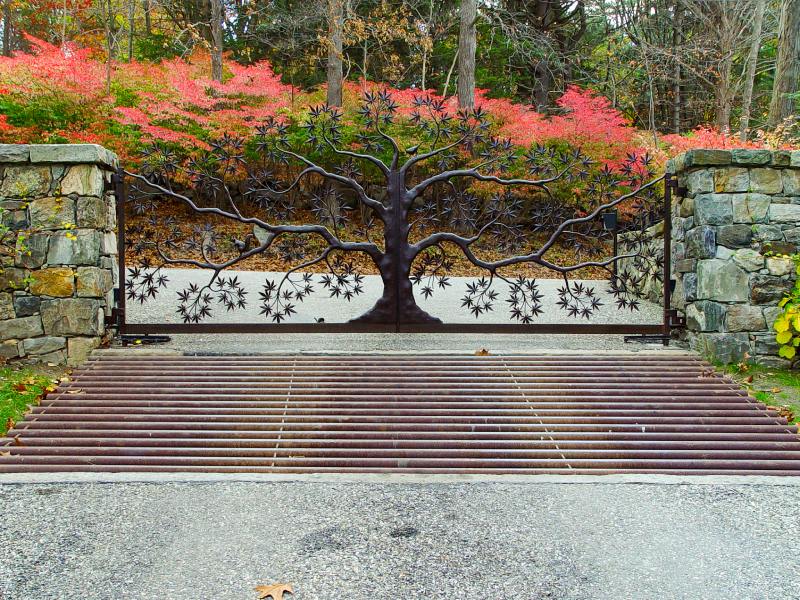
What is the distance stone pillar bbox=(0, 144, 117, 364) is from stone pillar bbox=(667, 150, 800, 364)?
15.2 ft

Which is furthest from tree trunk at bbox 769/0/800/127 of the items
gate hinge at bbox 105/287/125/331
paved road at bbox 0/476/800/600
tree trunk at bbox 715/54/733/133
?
gate hinge at bbox 105/287/125/331

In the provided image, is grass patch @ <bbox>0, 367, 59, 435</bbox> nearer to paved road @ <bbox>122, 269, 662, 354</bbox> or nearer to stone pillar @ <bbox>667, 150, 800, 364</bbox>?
paved road @ <bbox>122, 269, 662, 354</bbox>

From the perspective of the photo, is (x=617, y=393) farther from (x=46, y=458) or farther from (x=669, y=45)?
(x=669, y=45)

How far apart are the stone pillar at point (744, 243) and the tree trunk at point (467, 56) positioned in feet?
25.0

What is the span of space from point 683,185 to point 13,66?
10243 mm

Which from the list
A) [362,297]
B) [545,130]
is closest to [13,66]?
[362,297]

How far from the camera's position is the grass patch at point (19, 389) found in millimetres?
4225

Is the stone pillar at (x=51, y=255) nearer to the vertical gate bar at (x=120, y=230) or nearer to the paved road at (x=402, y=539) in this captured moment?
the vertical gate bar at (x=120, y=230)

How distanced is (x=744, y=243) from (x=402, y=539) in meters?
3.84

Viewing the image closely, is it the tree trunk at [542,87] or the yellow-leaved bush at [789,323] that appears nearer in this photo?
the yellow-leaved bush at [789,323]

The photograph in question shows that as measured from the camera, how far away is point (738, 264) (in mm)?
5242

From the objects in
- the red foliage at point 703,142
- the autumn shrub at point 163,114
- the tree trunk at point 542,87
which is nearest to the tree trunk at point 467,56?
the autumn shrub at point 163,114

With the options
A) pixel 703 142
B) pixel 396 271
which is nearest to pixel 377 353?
pixel 396 271

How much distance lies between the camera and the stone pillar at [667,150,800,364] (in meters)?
5.21
